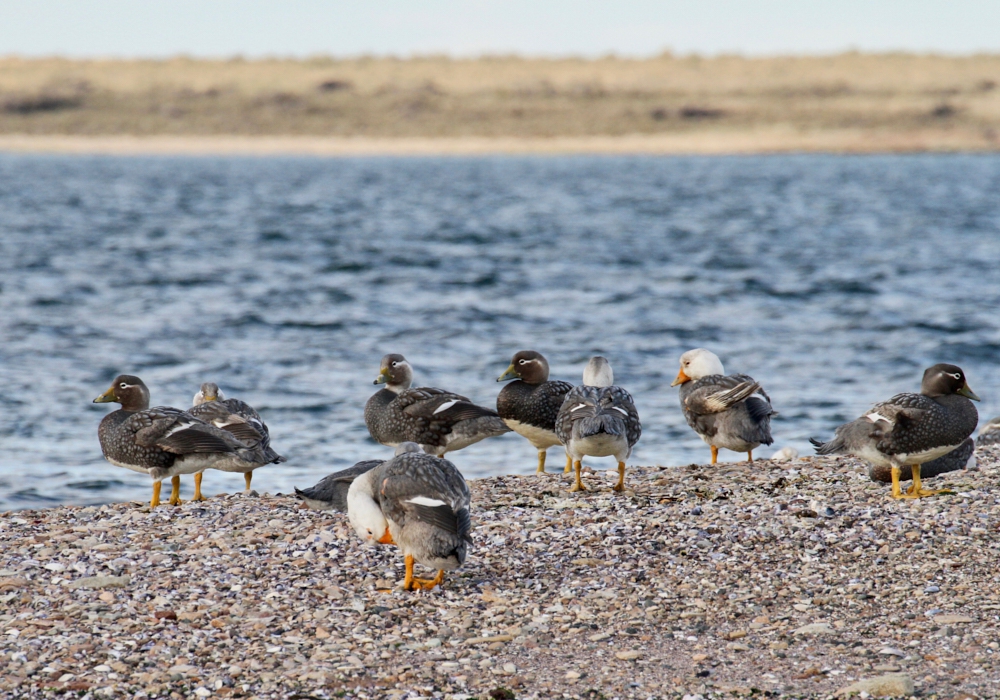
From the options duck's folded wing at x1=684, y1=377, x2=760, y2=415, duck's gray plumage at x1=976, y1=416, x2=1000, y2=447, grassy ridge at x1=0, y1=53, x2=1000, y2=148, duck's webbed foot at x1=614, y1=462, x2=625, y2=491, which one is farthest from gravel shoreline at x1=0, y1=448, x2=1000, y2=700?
grassy ridge at x1=0, y1=53, x2=1000, y2=148

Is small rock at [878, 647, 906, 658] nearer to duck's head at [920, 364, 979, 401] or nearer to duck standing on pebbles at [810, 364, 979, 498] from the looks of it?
duck standing on pebbles at [810, 364, 979, 498]

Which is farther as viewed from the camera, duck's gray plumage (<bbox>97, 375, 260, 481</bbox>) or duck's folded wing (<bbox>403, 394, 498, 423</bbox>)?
duck's folded wing (<bbox>403, 394, 498, 423</bbox>)

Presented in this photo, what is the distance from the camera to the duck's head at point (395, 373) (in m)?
12.0

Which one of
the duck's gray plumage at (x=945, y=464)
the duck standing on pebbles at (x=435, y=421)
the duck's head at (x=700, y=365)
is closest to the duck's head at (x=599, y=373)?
the duck's head at (x=700, y=365)

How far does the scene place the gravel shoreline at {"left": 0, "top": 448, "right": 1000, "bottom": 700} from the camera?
6742 millimetres

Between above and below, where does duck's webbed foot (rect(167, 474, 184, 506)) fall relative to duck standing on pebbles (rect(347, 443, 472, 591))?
below

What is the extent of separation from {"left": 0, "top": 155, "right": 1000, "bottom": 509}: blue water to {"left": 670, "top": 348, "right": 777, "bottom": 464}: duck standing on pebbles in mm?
1805

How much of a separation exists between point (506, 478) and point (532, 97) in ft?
426

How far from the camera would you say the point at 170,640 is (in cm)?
722

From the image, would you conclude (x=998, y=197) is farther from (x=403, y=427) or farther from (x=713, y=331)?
(x=403, y=427)

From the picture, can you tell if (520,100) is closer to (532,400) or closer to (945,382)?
(532,400)

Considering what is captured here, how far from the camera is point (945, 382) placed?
10039mm

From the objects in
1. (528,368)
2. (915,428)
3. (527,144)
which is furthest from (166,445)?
(527,144)

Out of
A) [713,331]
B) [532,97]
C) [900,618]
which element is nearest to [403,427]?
[900,618]
